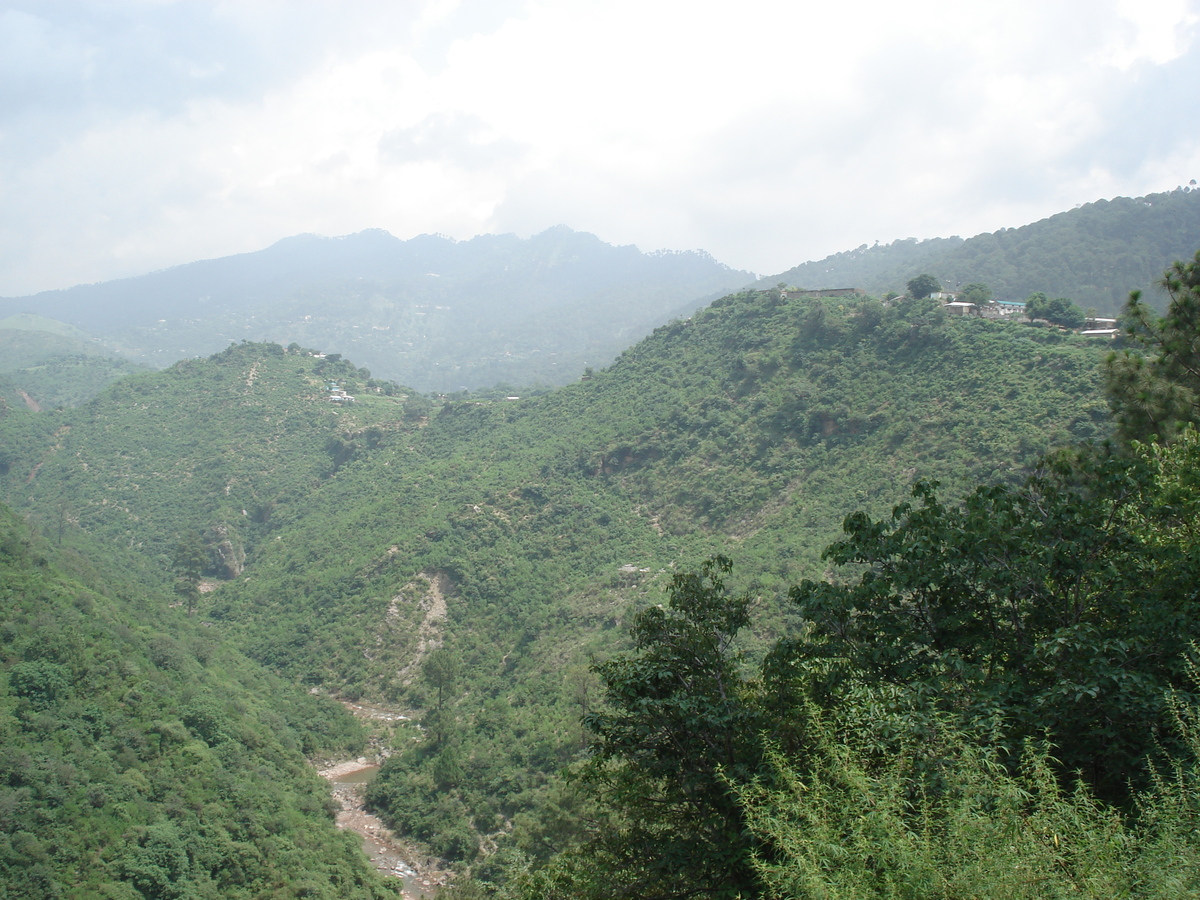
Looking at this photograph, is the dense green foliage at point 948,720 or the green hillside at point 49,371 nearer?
the dense green foliage at point 948,720

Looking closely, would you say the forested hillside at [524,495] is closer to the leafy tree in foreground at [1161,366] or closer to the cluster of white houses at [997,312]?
the cluster of white houses at [997,312]

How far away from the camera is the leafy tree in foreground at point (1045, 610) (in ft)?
19.8

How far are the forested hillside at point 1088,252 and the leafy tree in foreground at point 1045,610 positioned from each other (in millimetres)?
62699

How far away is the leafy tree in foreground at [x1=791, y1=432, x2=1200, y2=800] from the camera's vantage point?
19.8 ft

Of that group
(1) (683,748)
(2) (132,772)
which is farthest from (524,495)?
(1) (683,748)

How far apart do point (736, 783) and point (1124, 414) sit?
940 cm

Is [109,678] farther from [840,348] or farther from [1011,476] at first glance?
[840,348]

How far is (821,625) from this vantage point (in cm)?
802

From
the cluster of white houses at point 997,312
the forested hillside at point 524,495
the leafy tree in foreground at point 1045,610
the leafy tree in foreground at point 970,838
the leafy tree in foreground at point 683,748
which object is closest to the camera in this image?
the leafy tree in foreground at point 970,838

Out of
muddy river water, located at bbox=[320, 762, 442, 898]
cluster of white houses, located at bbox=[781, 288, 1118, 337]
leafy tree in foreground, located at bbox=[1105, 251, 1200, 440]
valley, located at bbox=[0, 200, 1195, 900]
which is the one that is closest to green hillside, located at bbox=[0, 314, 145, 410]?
valley, located at bbox=[0, 200, 1195, 900]

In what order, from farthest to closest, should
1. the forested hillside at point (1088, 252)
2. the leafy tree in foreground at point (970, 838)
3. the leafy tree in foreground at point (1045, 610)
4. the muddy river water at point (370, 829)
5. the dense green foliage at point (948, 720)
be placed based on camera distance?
the forested hillside at point (1088, 252) → the muddy river water at point (370, 829) → the leafy tree in foreground at point (1045, 610) → the dense green foliage at point (948, 720) → the leafy tree in foreground at point (970, 838)

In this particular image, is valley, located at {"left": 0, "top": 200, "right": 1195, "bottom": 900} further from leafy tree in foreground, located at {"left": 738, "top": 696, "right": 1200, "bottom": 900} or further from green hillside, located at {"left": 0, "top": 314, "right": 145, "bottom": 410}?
green hillside, located at {"left": 0, "top": 314, "right": 145, "bottom": 410}

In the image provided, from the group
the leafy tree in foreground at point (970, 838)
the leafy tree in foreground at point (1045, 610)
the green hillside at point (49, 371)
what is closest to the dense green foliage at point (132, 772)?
the leafy tree in foreground at point (1045, 610)

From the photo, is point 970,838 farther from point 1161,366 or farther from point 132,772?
point 132,772
